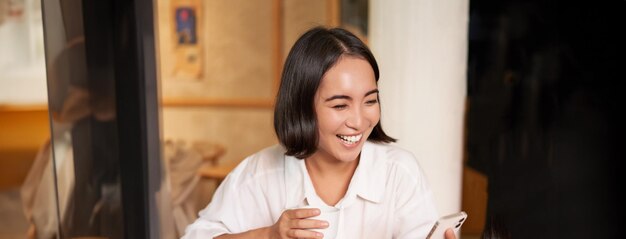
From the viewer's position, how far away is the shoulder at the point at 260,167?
103 cm

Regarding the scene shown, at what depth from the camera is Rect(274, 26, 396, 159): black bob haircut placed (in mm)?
883

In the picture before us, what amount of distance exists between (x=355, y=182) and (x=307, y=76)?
0.74 ft

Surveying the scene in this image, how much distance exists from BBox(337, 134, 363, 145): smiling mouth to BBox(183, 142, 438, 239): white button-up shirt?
0.10m

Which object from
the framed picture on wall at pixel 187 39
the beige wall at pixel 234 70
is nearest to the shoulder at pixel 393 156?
the beige wall at pixel 234 70

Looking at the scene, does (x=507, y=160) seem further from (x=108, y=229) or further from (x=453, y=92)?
(x=108, y=229)

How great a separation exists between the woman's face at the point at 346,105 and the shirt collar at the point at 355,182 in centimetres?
9

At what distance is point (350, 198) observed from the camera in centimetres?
99

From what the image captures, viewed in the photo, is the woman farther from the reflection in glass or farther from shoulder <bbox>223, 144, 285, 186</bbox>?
the reflection in glass

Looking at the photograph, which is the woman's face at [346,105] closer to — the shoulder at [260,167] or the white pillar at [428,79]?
the shoulder at [260,167]

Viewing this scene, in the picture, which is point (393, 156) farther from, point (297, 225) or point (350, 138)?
point (297, 225)

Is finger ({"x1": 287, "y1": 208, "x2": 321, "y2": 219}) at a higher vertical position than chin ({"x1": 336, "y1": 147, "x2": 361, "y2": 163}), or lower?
lower

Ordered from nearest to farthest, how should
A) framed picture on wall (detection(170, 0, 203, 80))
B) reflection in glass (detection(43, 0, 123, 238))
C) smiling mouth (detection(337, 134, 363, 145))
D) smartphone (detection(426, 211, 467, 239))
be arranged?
1. smartphone (detection(426, 211, 467, 239))
2. smiling mouth (detection(337, 134, 363, 145))
3. reflection in glass (detection(43, 0, 123, 238))
4. framed picture on wall (detection(170, 0, 203, 80))

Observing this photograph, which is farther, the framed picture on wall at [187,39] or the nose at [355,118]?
the framed picture on wall at [187,39]

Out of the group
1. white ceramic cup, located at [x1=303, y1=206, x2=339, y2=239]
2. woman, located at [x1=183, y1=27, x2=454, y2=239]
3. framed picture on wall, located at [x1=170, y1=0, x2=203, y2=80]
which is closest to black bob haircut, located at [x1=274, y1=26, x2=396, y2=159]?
woman, located at [x1=183, y1=27, x2=454, y2=239]
